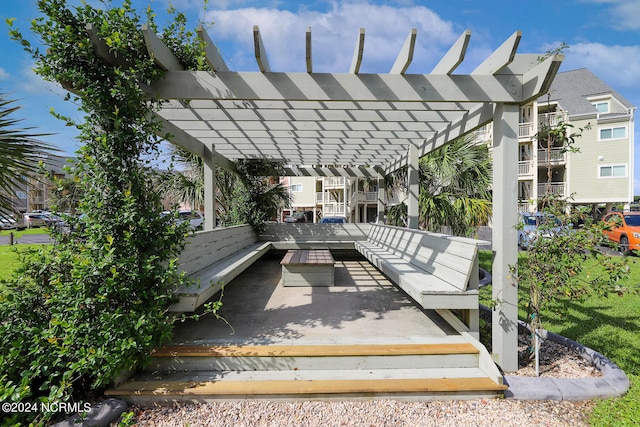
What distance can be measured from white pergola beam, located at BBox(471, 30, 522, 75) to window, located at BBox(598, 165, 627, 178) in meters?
22.4

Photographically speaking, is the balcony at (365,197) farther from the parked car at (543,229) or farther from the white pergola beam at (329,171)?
the parked car at (543,229)

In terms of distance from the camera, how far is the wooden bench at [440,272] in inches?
110

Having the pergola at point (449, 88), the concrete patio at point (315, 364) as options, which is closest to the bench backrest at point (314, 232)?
the concrete patio at point (315, 364)

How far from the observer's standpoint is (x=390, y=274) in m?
3.84

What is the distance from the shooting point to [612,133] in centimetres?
1827

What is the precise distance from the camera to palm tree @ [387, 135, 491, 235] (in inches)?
268

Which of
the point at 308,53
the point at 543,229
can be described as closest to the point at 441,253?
the point at 543,229

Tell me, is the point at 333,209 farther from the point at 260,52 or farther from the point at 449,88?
the point at 260,52

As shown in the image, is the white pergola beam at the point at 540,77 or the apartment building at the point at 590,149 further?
the apartment building at the point at 590,149

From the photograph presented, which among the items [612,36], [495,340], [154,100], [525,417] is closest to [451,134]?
[495,340]

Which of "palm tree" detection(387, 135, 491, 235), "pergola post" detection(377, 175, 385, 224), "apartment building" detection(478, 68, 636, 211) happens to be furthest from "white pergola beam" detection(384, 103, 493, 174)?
"apartment building" detection(478, 68, 636, 211)

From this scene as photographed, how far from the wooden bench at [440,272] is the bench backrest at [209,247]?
7.65 ft

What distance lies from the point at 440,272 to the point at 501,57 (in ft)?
7.30

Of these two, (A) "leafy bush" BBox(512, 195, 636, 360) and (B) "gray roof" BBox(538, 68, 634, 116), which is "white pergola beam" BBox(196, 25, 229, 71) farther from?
(B) "gray roof" BBox(538, 68, 634, 116)
